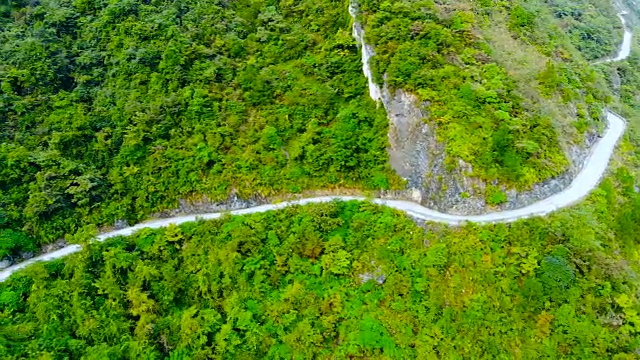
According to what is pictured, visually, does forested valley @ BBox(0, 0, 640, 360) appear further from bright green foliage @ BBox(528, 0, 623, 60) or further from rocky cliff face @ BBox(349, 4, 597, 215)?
bright green foliage @ BBox(528, 0, 623, 60)

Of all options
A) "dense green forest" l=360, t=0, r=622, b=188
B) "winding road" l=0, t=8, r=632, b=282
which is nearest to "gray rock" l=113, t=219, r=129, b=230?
"winding road" l=0, t=8, r=632, b=282

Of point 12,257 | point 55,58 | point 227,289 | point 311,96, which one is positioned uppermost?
point 55,58

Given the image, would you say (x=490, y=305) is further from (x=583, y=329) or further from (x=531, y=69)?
(x=531, y=69)

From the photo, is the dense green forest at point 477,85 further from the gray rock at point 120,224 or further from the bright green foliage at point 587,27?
the bright green foliage at point 587,27

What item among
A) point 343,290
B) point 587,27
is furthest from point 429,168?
point 587,27

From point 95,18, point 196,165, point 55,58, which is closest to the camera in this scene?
point 196,165

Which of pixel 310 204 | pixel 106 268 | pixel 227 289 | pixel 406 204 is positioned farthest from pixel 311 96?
pixel 106 268

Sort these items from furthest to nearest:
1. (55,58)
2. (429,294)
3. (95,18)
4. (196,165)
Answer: (95,18), (55,58), (196,165), (429,294)

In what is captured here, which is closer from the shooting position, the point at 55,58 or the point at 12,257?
the point at 12,257
